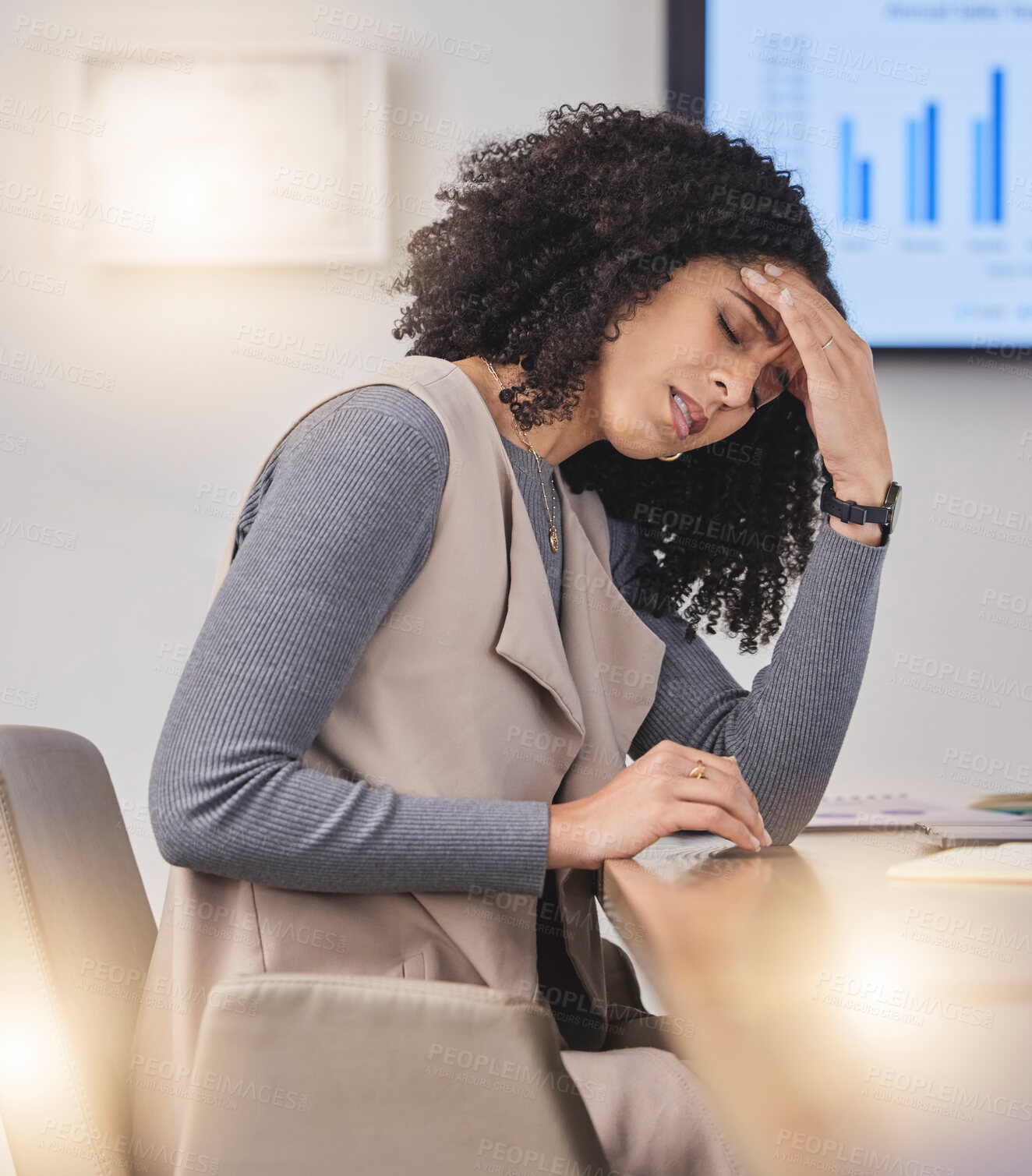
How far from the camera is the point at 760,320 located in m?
1.03

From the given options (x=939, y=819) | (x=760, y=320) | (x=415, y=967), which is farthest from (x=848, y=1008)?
(x=760, y=320)

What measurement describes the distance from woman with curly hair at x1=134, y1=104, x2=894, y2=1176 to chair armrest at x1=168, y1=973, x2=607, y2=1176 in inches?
0.9

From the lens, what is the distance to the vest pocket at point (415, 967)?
0.79 metres

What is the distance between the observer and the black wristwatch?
1.08 meters

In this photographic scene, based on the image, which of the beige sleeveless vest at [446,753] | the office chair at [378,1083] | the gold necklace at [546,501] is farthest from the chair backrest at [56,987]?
the gold necklace at [546,501]

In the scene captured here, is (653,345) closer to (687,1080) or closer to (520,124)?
(687,1080)

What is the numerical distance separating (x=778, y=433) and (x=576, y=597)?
416mm

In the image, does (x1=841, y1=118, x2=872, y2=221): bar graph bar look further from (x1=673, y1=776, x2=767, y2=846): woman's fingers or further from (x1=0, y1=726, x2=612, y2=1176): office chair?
(x1=0, y1=726, x2=612, y2=1176): office chair

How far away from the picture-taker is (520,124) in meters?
1.76

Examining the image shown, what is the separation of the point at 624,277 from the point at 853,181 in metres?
0.92

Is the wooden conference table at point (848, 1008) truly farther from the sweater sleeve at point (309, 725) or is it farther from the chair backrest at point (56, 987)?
the chair backrest at point (56, 987)

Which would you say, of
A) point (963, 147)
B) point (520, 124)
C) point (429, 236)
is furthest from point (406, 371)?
point (963, 147)

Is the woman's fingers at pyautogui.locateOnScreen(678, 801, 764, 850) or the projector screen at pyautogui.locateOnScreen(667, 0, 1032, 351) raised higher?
the projector screen at pyautogui.locateOnScreen(667, 0, 1032, 351)

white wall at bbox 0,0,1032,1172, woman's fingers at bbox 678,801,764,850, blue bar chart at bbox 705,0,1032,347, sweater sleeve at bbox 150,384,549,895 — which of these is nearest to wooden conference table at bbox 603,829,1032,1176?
woman's fingers at bbox 678,801,764,850
